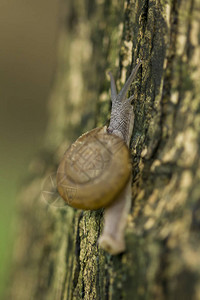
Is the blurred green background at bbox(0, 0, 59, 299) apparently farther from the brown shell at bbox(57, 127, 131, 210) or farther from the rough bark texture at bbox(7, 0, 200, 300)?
the brown shell at bbox(57, 127, 131, 210)

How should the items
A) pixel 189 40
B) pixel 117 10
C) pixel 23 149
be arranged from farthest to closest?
1. pixel 23 149
2. pixel 117 10
3. pixel 189 40

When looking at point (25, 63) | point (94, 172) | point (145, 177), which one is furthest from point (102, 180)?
point (25, 63)

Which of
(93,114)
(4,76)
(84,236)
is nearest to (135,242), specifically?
(84,236)

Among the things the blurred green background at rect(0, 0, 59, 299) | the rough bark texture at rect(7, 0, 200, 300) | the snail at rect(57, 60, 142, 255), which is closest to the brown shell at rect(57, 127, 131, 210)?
the snail at rect(57, 60, 142, 255)

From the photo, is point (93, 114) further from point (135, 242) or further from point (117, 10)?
point (135, 242)

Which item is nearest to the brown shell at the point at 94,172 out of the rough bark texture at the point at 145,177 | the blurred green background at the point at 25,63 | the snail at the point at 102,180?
the snail at the point at 102,180
